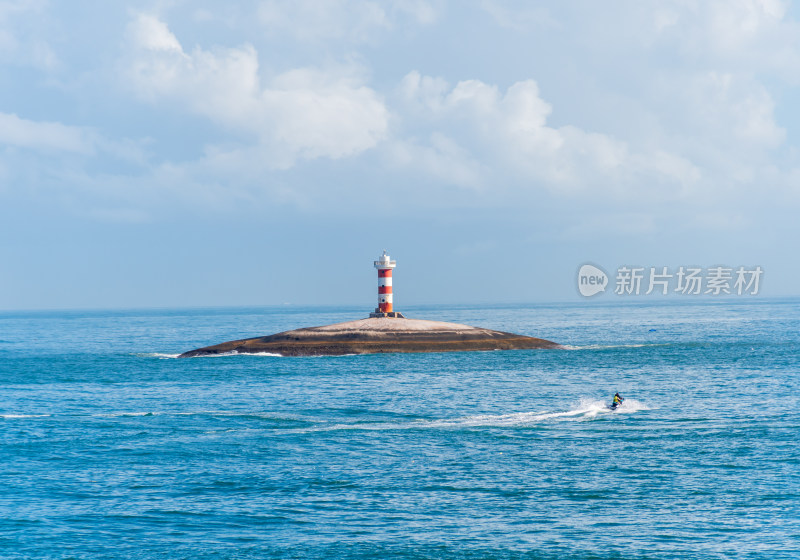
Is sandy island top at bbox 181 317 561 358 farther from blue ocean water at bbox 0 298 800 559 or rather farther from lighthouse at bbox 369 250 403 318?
blue ocean water at bbox 0 298 800 559

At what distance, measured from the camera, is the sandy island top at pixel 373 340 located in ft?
291

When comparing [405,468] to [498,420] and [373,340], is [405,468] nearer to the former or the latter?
[498,420]

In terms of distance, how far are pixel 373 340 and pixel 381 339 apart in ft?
2.68

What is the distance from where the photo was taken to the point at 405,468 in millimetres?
33906

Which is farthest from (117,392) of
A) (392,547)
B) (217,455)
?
(392,547)

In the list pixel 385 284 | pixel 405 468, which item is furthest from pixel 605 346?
pixel 405 468

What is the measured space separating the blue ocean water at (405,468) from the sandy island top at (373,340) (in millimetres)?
21253

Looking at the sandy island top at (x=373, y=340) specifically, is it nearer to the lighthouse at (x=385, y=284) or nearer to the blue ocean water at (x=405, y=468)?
the lighthouse at (x=385, y=284)

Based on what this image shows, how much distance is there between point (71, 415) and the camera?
168ft

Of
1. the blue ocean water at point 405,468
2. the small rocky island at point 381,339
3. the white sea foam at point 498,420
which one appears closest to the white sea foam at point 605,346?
the small rocky island at point 381,339

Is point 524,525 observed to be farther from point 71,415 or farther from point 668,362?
point 668,362

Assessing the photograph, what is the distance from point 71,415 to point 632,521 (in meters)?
35.7

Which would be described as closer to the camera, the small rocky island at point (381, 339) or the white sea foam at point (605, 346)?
the small rocky island at point (381, 339)

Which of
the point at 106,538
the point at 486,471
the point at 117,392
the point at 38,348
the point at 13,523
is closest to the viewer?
the point at 106,538
